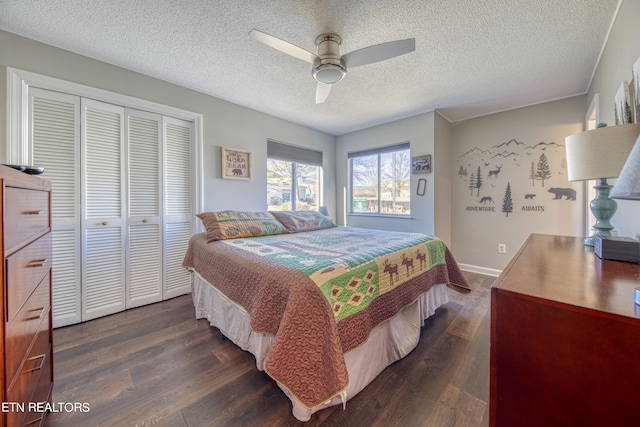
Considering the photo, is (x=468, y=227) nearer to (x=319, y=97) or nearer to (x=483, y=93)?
(x=483, y=93)

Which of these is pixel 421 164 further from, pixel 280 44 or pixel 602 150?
pixel 280 44

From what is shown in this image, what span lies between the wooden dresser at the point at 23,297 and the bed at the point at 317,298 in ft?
2.63

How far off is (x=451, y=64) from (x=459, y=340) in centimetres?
→ 244

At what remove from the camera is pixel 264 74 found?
94.7 inches

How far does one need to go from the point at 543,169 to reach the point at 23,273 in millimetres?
4578

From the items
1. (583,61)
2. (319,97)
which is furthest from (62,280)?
(583,61)

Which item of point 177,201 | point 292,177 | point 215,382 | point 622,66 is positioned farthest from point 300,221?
point 622,66

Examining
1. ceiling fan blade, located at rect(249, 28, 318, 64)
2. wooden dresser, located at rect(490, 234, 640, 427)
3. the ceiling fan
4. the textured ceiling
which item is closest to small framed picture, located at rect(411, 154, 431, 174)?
the textured ceiling

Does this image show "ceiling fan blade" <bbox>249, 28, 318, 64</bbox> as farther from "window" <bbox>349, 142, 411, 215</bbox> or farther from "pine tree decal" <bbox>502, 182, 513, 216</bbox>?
"pine tree decal" <bbox>502, 182, 513, 216</bbox>

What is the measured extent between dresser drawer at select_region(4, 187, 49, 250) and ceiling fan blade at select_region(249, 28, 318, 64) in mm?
1411

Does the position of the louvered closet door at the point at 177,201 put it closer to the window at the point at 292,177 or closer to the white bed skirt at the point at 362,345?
the white bed skirt at the point at 362,345

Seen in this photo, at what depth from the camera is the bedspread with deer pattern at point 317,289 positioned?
1093mm

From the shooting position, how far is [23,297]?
2.63 feet

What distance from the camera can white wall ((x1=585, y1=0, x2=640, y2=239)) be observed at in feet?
4.29
